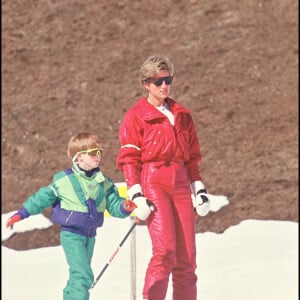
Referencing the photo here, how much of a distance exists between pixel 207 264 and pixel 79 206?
137 inches

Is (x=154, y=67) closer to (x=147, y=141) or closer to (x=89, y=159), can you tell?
(x=147, y=141)

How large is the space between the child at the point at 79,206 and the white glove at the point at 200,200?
1.37 ft

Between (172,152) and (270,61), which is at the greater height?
(270,61)

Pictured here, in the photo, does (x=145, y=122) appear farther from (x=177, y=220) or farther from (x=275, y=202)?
(x=275, y=202)

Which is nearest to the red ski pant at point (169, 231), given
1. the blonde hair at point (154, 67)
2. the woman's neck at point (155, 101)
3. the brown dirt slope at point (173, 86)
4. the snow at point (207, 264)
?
the woman's neck at point (155, 101)

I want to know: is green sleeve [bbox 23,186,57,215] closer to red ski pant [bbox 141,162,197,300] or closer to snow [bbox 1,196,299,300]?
red ski pant [bbox 141,162,197,300]

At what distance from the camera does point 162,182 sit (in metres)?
5.45

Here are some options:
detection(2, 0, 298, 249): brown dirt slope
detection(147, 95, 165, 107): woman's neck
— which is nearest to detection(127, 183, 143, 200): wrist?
detection(147, 95, 165, 107): woman's neck

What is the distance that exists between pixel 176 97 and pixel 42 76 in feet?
5.36

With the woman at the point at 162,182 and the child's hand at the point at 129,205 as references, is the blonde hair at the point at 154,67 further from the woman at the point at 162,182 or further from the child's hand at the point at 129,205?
the child's hand at the point at 129,205

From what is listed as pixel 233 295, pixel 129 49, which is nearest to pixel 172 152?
pixel 233 295

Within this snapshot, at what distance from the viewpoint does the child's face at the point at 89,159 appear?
5.58 meters

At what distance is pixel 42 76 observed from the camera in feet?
35.9

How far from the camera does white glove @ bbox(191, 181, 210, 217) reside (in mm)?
5551
